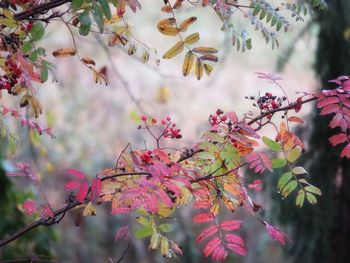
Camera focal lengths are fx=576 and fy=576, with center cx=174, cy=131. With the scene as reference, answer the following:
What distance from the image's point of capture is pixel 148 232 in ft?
3.55

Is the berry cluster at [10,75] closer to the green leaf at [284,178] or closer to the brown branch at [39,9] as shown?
the brown branch at [39,9]

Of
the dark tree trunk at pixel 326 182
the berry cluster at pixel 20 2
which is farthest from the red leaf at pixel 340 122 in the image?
the dark tree trunk at pixel 326 182

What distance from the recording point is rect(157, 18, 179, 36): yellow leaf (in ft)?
3.51

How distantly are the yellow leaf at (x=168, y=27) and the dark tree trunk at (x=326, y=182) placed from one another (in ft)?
4.88

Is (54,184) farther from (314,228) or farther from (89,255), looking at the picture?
(314,228)

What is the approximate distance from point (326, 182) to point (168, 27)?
5.71 feet

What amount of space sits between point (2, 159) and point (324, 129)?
1475 millimetres

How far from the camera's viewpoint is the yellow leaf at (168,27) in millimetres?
1069

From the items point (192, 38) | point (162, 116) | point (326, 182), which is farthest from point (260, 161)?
point (162, 116)

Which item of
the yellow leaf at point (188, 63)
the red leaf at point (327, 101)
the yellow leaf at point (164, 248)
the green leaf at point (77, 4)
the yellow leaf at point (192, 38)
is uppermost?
the yellow leaf at point (192, 38)

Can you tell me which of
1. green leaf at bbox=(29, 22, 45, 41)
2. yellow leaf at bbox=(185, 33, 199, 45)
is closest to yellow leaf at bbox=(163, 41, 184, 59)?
yellow leaf at bbox=(185, 33, 199, 45)

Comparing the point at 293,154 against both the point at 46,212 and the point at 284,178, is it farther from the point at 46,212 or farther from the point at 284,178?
the point at 46,212

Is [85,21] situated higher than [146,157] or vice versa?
[85,21]

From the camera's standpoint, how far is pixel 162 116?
4.70m
